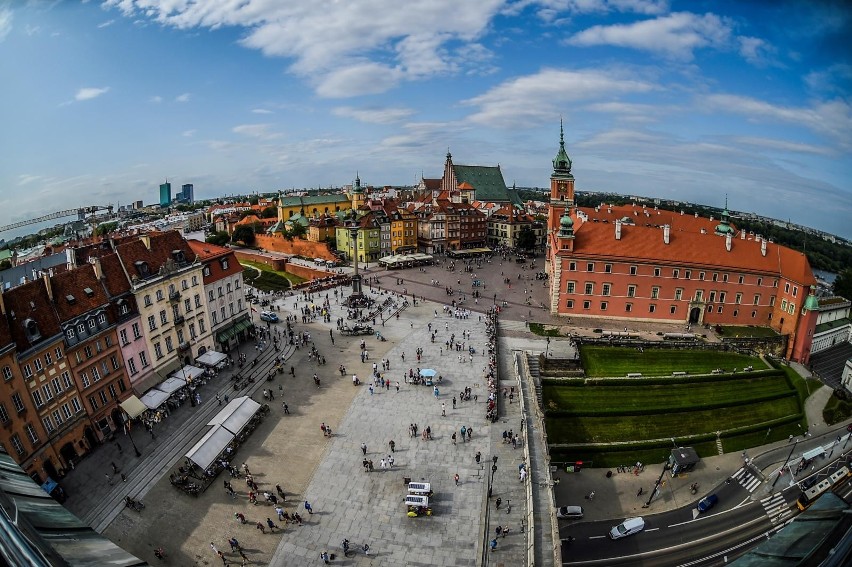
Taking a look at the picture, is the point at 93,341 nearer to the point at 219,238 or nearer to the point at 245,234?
the point at 245,234

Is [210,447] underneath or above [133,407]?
underneath

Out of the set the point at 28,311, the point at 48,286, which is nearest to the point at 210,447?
Answer: the point at 28,311

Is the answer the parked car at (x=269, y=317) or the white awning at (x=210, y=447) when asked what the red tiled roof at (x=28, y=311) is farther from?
the parked car at (x=269, y=317)

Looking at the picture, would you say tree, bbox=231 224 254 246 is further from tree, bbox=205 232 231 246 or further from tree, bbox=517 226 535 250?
tree, bbox=517 226 535 250

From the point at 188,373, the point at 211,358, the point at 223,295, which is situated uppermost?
the point at 223,295

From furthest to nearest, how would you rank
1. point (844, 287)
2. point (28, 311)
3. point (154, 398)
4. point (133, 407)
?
point (844, 287) < point (154, 398) < point (133, 407) < point (28, 311)

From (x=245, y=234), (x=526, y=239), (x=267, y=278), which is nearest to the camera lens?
(x=267, y=278)

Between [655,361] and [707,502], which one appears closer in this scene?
[707,502]
